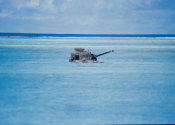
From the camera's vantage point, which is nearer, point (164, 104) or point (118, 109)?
point (118, 109)

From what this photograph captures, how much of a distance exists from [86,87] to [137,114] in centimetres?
285

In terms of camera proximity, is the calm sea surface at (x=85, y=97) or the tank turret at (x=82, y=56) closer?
the calm sea surface at (x=85, y=97)

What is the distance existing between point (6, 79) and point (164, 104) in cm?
527

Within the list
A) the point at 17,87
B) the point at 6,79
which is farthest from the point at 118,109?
the point at 6,79

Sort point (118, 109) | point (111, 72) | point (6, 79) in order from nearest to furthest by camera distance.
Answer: point (118, 109)
point (6, 79)
point (111, 72)

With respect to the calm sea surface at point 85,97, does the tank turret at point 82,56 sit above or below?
above

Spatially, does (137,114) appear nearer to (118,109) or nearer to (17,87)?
(118,109)

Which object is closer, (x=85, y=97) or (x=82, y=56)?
(x=85, y=97)

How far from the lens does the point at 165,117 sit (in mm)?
6105

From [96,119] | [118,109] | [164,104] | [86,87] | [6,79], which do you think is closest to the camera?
[96,119]

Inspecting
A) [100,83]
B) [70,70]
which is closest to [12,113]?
[100,83]

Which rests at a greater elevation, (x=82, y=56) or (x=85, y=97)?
(x=82, y=56)

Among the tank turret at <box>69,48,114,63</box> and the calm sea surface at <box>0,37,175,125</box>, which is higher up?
the tank turret at <box>69,48,114,63</box>

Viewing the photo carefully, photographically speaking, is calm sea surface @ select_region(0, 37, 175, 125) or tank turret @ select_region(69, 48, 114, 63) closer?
calm sea surface @ select_region(0, 37, 175, 125)
